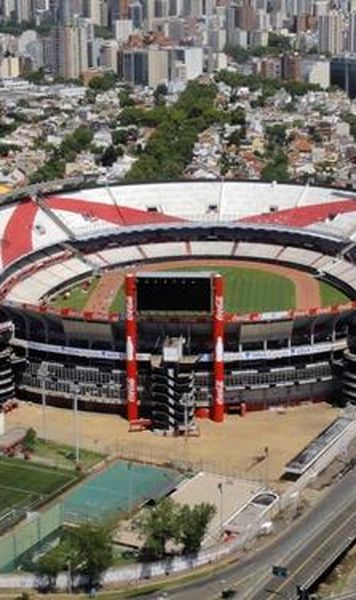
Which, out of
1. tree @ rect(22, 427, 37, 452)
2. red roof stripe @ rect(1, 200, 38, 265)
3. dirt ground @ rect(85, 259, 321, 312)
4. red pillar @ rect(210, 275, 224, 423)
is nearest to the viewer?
tree @ rect(22, 427, 37, 452)

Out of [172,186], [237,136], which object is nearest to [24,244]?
[172,186]

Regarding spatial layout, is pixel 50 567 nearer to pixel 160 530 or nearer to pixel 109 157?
pixel 160 530

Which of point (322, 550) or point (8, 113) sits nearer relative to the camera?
point (322, 550)

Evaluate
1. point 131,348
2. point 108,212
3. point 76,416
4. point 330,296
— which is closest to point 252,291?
point 330,296

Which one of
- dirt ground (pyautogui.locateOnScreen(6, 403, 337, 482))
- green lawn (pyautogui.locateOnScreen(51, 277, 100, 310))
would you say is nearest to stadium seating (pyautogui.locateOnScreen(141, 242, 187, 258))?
green lawn (pyautogui.locateOnScreen(51, 277, 100, 310))

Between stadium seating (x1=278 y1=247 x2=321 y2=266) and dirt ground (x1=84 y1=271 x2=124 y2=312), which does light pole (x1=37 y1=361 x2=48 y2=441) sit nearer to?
dirt ground (x1=84 y1=271 x2=124 y2=312)

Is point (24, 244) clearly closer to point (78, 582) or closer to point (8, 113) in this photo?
point (78, 582)

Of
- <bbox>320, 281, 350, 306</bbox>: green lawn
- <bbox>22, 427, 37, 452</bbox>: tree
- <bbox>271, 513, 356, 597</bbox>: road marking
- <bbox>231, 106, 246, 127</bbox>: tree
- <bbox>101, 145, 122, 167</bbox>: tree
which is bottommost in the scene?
<bbox>271, 513, 356, 597</bbox>: road marking
